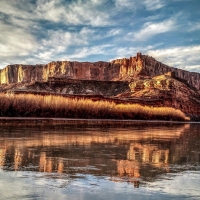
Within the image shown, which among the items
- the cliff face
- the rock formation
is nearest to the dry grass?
the rock formation

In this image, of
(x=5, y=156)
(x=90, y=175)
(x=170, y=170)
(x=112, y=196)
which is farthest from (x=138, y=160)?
(x=112, y=196)

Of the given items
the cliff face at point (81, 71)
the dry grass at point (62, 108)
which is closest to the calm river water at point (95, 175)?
the dry grass at point (62, 108)

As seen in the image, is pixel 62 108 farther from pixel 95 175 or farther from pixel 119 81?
pixel 119 81

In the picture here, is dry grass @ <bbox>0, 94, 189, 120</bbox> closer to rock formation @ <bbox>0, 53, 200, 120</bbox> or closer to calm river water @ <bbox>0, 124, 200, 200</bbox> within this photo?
rock formation @ <bbox>0, 53, 200, 120</bbox>

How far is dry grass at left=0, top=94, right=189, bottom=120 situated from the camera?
26.0 metres

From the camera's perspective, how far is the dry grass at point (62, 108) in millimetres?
25989

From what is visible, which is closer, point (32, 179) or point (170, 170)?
point (32, 179)

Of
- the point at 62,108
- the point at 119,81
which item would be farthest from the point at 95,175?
the point at 119,81

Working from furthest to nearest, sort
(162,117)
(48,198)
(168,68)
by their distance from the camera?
(168,68)
(162,117)
(48,198)

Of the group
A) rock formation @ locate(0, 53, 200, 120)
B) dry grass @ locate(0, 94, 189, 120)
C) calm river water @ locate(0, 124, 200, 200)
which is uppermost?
rock formation @ locate(0, 53, 200, 120)

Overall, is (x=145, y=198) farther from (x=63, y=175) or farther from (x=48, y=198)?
(x=63, y=175)

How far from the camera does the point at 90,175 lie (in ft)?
14.7

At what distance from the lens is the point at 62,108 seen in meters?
29.2

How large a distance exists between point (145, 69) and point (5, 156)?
122194 millimetres
